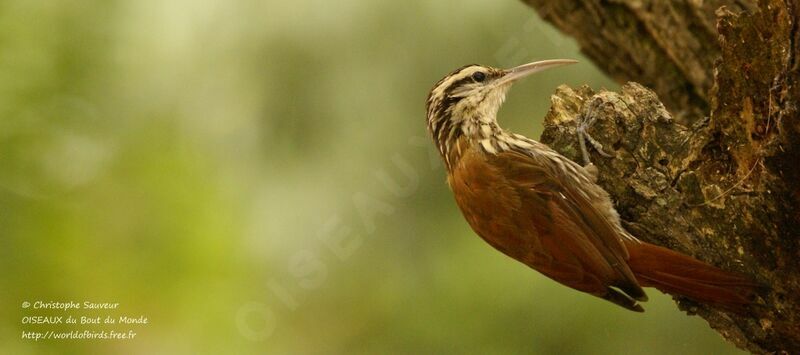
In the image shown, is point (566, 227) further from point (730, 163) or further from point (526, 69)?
point (526, 69)

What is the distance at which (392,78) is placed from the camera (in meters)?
3.06

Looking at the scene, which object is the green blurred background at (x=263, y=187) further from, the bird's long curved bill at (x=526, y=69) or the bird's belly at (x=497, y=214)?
the bird's belly at (x=497, y=214)

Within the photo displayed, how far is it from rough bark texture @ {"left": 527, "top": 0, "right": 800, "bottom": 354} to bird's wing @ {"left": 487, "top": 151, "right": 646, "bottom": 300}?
0.08 metres

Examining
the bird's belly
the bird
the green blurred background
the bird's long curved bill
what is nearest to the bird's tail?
the bird

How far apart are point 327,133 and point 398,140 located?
28 centimetres

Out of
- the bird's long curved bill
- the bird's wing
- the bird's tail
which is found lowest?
the bird's tail

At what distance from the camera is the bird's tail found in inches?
68.8

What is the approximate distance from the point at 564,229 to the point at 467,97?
609mm

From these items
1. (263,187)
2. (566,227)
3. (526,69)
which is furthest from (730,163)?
(263,187)

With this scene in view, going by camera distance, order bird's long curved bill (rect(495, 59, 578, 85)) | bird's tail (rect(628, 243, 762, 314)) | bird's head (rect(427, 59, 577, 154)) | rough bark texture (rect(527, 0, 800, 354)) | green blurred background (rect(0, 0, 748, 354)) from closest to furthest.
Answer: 1. rough bark texture (rect(527, 0, 800, 354))
2. bird's tail (rect(628, 243, 762, 314))
3. bird's long curved bill (rect(495, 59, 578, 85))
4. bird's head (rect(427, 59, 577, 154))
5. green blurred background (rect(0, 0, 748, 354))

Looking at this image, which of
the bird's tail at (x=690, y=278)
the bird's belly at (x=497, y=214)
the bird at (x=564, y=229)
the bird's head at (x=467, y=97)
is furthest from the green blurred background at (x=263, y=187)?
the bird's tail at (x=690, y=278)

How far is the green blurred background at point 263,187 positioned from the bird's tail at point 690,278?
108 centimetres

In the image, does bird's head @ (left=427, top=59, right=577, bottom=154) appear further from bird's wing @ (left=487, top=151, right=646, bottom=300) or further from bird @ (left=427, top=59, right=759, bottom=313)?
bird's wing @ (left=487, top=151, right=646, bottom=300)

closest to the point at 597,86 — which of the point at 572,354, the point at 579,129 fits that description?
the point at 572,354
